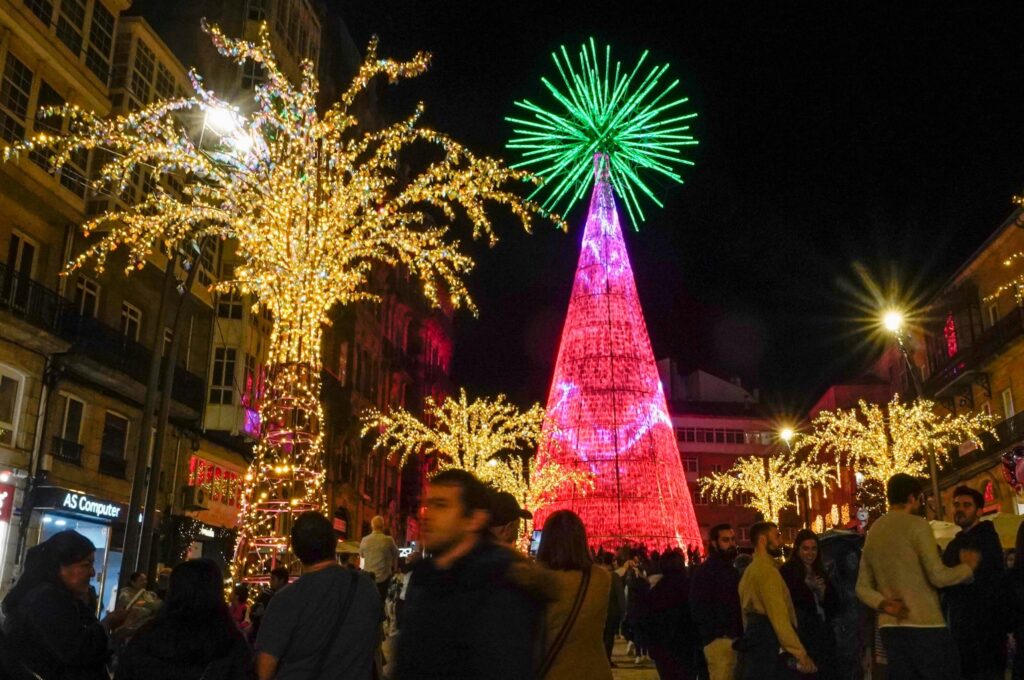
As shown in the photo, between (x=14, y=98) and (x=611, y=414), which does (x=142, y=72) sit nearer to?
(x=14, y=98)

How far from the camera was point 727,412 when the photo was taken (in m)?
82.7

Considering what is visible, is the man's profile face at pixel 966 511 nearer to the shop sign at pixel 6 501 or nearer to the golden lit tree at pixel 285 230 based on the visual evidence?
the golden lit tree at pixel 285 230

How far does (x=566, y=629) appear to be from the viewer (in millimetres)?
4836

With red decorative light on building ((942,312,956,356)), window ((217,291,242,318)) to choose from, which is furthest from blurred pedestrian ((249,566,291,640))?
red decorative light on building ((942,312,956,356))

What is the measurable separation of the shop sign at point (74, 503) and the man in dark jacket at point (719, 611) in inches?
694

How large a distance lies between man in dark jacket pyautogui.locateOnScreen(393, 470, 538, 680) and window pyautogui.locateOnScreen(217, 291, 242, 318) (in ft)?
94.7

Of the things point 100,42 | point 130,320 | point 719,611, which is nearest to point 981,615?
point 719,611

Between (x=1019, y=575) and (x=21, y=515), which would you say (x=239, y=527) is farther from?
(x=21, y=515)

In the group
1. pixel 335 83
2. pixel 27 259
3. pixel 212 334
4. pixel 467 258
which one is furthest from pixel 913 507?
pixel 335 83

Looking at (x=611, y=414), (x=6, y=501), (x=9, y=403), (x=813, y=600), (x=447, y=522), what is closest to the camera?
(x=447, y=522)

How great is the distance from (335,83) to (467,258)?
111 ft

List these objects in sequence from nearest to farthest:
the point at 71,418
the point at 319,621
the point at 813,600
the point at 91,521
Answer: the point at 319,621, the point at 813,600, the point at 71,418, the point at 91,521

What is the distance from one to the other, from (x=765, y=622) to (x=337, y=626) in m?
4.15

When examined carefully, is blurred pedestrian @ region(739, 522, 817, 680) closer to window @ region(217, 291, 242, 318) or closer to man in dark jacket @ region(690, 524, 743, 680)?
man in dark jacket @ region(690, 524, 743, 680)
